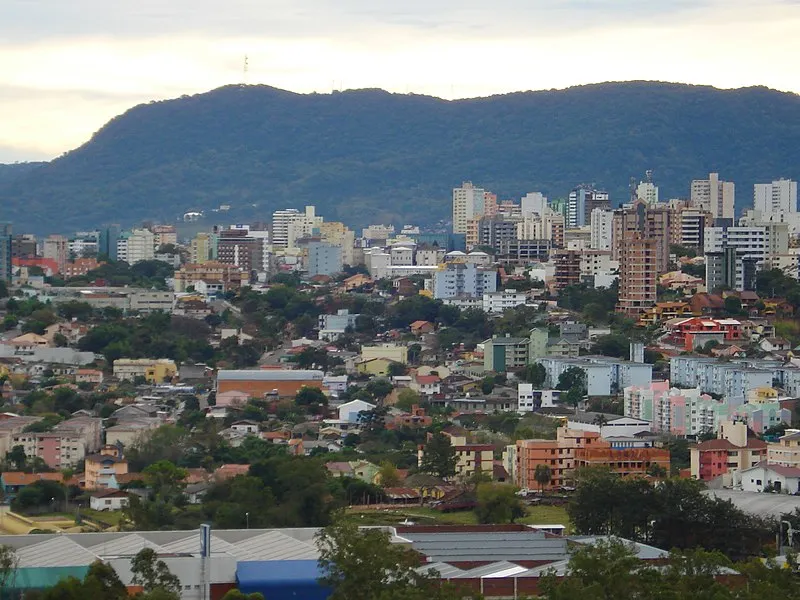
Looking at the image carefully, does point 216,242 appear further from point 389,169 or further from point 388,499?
point 389,169

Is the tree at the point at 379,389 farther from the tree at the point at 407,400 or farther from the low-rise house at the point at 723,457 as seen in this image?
the low-rise house at the point at 723,457

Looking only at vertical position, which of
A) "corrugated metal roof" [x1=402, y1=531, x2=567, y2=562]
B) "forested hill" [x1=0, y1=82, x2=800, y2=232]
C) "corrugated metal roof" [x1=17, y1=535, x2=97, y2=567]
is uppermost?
"forested hill" [x1=0, y1=82, x2=800, y2=232]

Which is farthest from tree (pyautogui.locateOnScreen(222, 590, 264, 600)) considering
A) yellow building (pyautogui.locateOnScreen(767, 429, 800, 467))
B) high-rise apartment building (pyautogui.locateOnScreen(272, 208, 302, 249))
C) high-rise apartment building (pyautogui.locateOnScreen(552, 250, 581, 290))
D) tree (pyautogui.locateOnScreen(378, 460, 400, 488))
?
high-rise apartment building (pyautogui.locateOnScreen(272, 208, 302, 249))

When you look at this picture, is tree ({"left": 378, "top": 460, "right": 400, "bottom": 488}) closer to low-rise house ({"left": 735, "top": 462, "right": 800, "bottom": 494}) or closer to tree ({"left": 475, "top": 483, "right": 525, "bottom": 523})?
tree ({"left": 475, "top": 483, "right": 525, "bottom": 523})

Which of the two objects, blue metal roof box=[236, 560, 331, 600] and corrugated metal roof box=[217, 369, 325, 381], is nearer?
blue metal roof box=[236, 560, 331, 600]

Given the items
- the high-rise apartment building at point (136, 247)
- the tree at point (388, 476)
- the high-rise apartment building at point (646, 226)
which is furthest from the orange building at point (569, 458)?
the high-rise apartment building at point (136, 247)

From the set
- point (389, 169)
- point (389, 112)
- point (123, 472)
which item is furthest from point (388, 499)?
point (389, 112)

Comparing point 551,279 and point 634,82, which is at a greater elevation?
point 634,82
